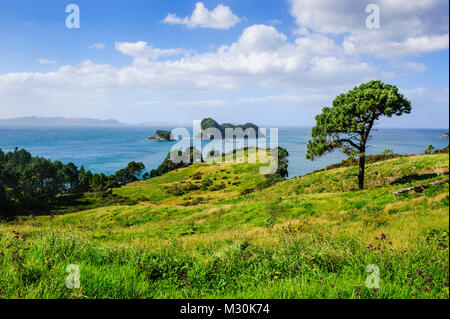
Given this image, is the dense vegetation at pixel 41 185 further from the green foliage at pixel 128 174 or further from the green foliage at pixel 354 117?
the green foliage at pixel 354 117

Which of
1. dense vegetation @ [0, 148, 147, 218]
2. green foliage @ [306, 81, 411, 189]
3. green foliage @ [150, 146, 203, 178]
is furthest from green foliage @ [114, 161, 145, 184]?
green foliage @ [306, 81, 411, 189]

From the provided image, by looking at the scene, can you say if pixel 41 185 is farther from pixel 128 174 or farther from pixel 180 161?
pixel 180 161

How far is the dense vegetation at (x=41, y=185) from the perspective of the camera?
76875 millimetres

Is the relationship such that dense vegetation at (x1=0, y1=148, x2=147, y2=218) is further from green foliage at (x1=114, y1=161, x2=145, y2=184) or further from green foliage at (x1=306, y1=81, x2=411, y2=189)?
green foliage at (x1=306, y1=81, x2=411, y2=189)

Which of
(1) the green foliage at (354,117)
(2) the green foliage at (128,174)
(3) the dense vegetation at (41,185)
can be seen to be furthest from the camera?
(2) the green foliage at (128,174)

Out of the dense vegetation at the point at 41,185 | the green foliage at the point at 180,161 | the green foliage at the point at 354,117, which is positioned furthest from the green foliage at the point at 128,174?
the green foliage at the point at 354,117

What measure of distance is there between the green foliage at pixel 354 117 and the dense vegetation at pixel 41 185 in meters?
88.6

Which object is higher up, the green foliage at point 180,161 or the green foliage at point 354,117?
the green foliage at point 354,117

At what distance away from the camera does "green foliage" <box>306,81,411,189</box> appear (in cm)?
1847

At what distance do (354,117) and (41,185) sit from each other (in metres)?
121

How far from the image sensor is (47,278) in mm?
3885

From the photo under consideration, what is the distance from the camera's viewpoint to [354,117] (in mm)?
20375
